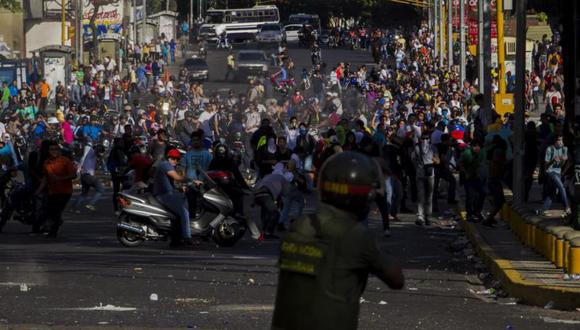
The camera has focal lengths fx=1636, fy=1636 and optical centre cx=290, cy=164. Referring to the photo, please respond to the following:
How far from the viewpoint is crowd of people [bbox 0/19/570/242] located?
23.2 m

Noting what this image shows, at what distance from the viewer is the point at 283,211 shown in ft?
77.6

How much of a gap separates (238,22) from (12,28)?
17.8 m

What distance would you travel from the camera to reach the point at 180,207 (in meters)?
20.7

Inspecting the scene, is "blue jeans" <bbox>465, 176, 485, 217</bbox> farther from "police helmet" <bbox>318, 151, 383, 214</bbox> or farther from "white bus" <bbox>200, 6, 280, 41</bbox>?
"white bus" <bbox>200, 6, 280, 41</bbox>

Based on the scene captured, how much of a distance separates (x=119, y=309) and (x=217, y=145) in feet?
33.4

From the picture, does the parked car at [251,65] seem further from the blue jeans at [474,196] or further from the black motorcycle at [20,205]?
the black motorcycle at [20,205]

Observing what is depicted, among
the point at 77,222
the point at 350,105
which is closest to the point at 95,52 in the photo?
the point at 350,105

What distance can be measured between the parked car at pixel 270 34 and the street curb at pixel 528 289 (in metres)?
77.0

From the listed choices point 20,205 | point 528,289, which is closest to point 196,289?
point 528,289

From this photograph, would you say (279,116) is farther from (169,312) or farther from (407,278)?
(169,312)

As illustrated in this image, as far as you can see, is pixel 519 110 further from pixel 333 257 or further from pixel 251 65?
pixel 251 65

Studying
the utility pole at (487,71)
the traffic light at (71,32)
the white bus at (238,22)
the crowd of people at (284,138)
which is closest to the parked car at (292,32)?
the white bus at (238,22)

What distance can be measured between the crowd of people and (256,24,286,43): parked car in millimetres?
21194

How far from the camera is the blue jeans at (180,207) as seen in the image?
2069 centimetres
